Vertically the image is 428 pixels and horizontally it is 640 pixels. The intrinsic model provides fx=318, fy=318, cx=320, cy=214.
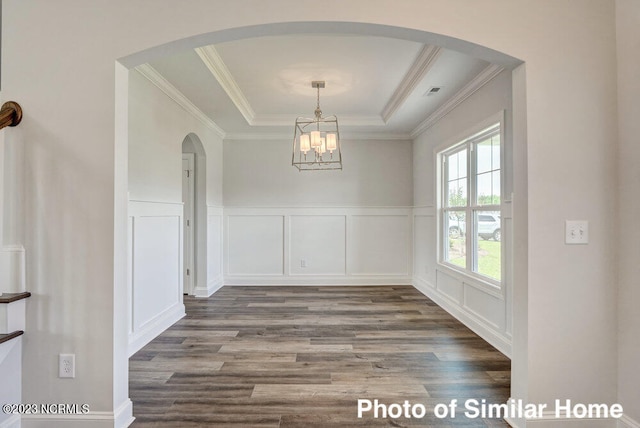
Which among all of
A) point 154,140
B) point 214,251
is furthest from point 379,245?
point 154,140

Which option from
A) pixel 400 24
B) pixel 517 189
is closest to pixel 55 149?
pixel 400 24

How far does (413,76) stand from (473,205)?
1506 millimetres

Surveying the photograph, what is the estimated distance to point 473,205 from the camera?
3.45 m

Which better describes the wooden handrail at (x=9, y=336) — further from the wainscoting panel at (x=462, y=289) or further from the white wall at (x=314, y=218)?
the white wall at (x=314, y=218)

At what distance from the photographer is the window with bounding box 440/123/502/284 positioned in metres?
3.04

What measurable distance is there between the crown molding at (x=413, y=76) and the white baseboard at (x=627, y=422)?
8.68 ft

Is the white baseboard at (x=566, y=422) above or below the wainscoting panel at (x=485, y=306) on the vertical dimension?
below

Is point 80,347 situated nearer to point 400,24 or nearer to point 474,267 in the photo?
point 400,24

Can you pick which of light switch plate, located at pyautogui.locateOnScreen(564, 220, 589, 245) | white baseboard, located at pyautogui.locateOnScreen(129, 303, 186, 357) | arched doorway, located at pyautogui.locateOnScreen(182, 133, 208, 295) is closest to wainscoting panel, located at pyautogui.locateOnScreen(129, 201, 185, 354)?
white baseboard, located at pyautogui.locateOnScreen(129, 303, 186, 357)

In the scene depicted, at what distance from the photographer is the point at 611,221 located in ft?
5.63

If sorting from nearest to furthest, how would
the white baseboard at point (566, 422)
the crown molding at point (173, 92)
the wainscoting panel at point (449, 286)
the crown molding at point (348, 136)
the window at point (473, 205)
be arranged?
the white baseboard at point (566, 422) < the crown molding at point (173, 92) < the window at point (473, 205) < the wainscoting panel at point (449, 286) < the crown molding at point (348, 136)

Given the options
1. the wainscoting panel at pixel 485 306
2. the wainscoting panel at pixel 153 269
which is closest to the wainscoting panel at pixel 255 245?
the wainscoting panel at pixel 153 269

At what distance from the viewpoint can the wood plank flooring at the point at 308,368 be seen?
6.30 ft

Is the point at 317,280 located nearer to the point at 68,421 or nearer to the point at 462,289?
the point at 462,289
